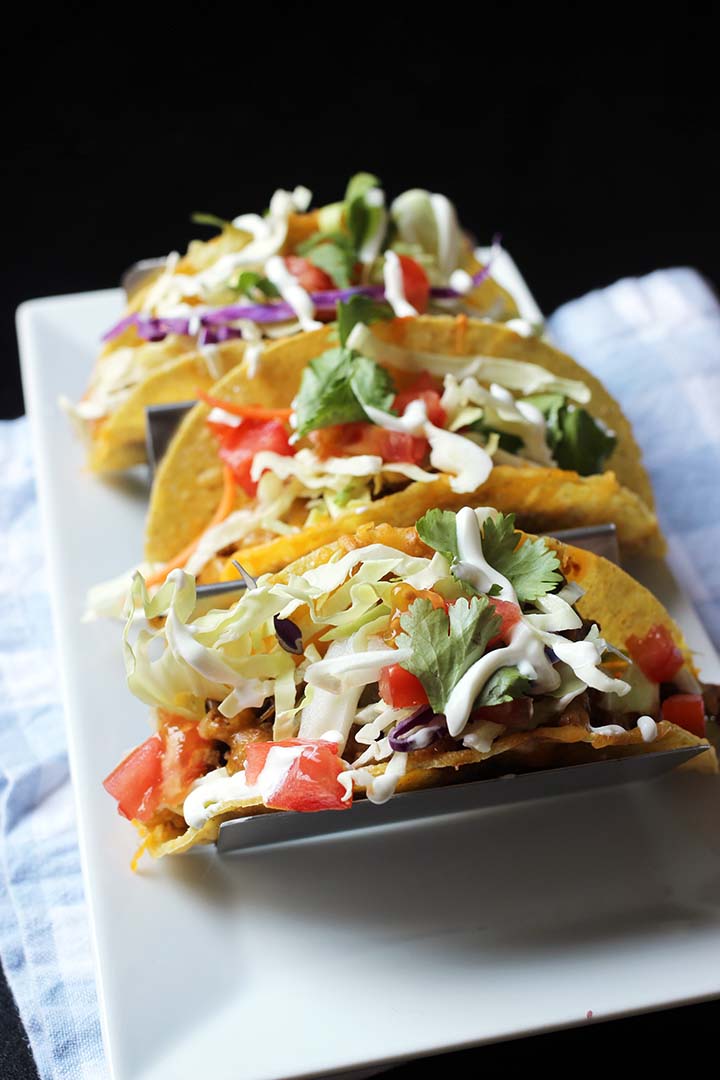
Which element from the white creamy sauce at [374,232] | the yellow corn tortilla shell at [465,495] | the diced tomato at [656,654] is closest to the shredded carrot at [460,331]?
the yellow corn tortilla shell at [465,495]

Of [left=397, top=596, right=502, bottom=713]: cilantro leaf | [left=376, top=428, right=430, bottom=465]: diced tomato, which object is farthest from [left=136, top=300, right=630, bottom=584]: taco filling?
[left=397, top=596, right=502, bottom=713]: cilantro leaf

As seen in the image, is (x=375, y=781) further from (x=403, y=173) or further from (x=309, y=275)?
(x=403, y=173)

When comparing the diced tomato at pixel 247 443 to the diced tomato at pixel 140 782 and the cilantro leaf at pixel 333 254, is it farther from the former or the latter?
the diced tomato at pixel 140 782

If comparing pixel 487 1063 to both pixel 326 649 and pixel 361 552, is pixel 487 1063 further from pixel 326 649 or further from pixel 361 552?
pixel 361 552

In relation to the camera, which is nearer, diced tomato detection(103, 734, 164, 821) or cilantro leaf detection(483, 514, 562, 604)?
cilantro leaf detection(483, 514, 562, 604)

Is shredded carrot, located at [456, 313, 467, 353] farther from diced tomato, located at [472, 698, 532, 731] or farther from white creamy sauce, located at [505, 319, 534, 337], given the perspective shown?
diced tomato, located at [472, 698, 532, 731]

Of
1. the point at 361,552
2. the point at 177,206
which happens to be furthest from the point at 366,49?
the point at 361,552
